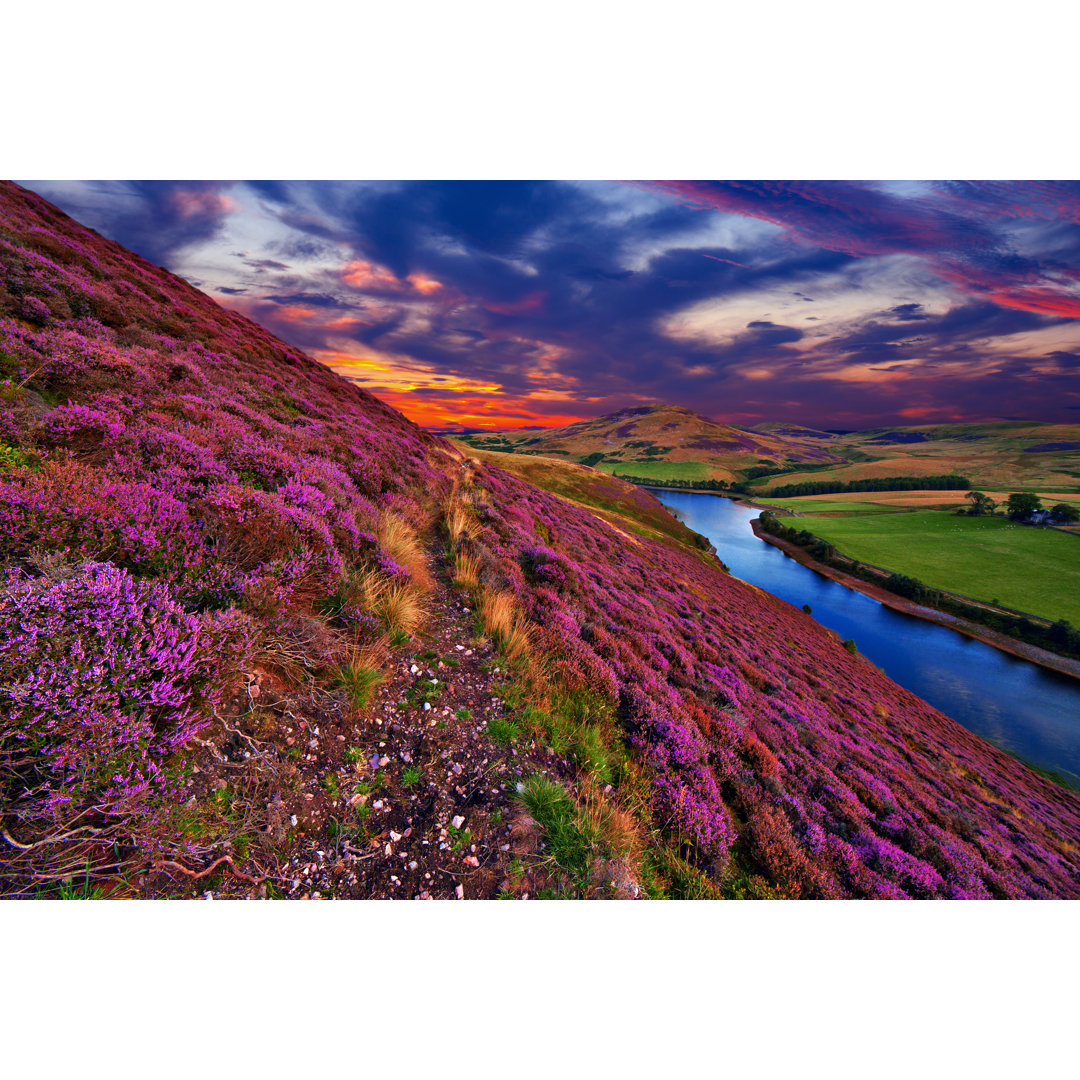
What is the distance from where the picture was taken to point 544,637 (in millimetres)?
4750

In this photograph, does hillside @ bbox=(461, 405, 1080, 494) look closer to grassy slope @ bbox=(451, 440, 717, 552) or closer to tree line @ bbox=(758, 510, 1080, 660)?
tree line @ bbox=(758, 510, 1080, 660)

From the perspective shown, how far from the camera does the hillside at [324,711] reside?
2072 millimetres

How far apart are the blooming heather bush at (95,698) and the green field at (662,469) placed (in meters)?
128

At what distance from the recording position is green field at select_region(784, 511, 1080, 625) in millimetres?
36156

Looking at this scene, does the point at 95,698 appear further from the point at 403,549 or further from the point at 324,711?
the point at 403,549

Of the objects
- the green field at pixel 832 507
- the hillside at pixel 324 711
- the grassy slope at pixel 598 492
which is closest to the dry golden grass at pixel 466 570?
the hillside at pixel 324 711

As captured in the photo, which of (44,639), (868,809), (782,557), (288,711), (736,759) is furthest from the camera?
(782,557)

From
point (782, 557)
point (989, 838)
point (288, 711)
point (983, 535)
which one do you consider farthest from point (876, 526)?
point (288, 711)

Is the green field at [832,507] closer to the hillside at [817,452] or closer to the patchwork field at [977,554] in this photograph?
the patchwork field at [977,554]

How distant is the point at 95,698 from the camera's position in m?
1.98

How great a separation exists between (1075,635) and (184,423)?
5691 cm

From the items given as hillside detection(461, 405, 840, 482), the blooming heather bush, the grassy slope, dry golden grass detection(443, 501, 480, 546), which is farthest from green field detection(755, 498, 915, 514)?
the blooming heather bush

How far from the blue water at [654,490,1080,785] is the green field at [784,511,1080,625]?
620cm

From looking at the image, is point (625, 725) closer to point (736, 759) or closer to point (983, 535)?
point (736, 759)
